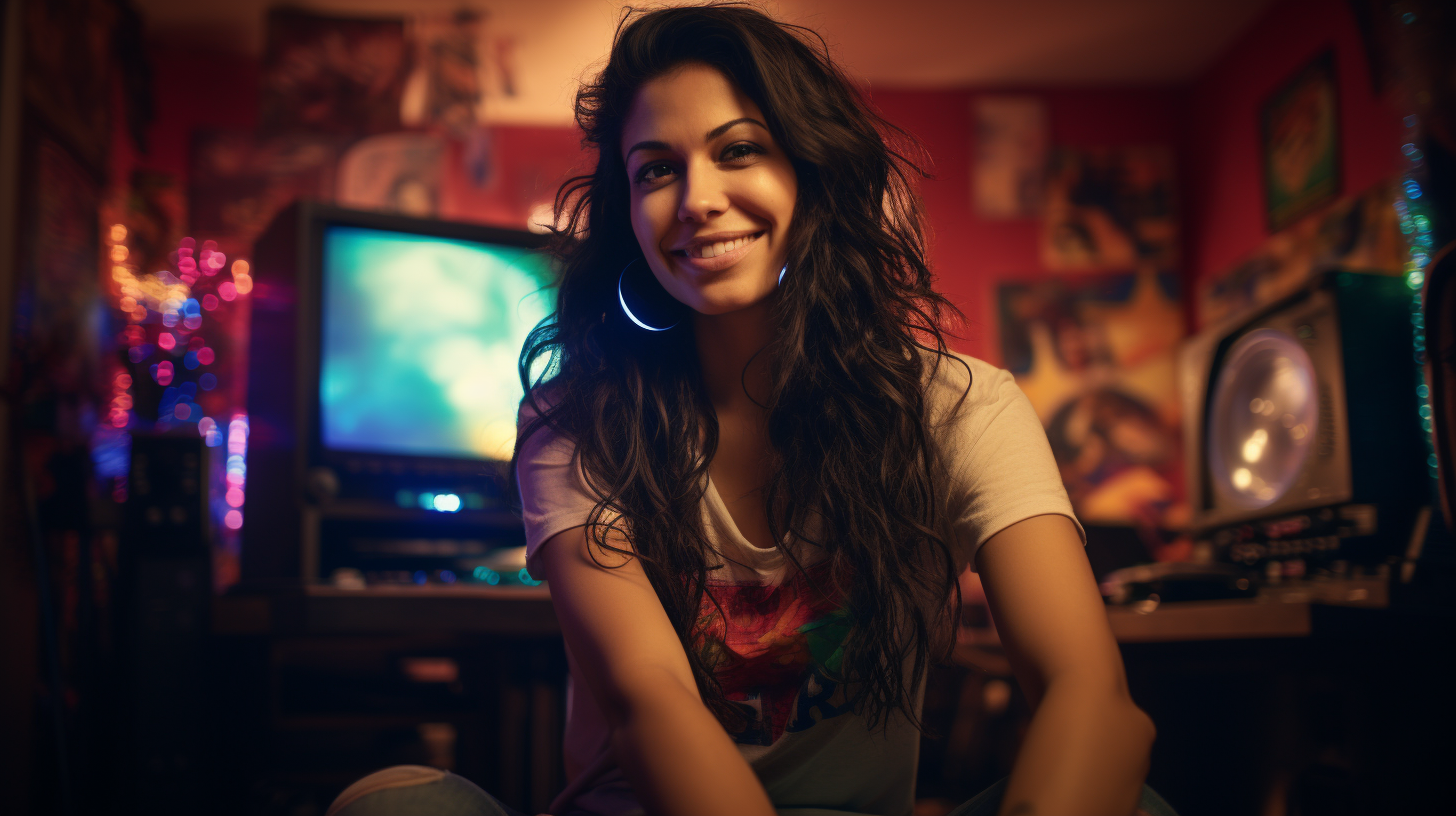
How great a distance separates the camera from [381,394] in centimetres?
168

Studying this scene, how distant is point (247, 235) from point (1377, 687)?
11.0 ft

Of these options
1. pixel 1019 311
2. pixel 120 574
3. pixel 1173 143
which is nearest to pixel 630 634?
pixel 120 574

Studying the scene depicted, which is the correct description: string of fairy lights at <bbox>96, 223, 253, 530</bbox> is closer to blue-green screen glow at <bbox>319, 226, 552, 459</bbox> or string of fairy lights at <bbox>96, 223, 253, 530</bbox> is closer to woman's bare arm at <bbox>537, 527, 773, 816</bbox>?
blue-green screen glow at <bbox>319, 226, 552, 459</bbox>

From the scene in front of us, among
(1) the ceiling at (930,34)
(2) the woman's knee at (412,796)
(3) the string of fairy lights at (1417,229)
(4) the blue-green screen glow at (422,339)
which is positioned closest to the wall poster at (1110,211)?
(1) the ceiling at (930,34)

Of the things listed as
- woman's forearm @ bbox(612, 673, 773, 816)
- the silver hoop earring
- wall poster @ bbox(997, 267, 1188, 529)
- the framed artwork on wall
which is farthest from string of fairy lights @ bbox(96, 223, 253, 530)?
the framed artwork on wall

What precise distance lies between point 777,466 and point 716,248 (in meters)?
0.23

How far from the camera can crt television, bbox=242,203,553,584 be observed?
1.60m

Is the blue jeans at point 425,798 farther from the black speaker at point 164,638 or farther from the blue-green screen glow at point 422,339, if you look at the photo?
the blue-green screen glow at point 422,339

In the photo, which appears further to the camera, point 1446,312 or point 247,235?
point 247,235

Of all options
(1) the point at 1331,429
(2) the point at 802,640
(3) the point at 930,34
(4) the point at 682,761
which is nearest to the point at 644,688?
(4) the point at 682,761

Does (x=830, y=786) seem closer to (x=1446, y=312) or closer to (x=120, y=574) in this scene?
(x=1446, y=312)

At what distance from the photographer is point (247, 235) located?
319 centimetres

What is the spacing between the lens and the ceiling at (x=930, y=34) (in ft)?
9.82

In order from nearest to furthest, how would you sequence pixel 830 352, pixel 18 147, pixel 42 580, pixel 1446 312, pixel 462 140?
pixel 830 352
pixel 1446 312
pixel 42 580
pixel 18 147
pixel 462 140
